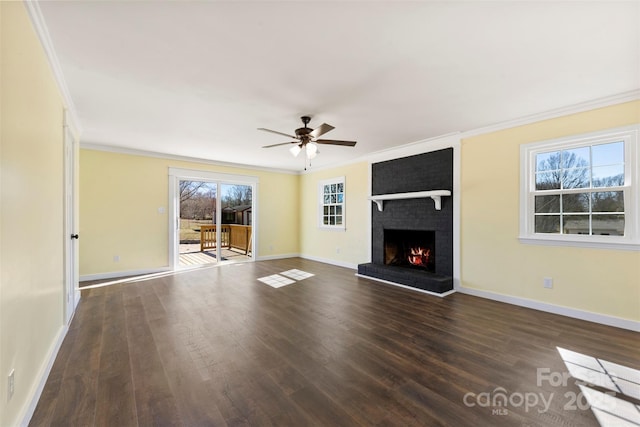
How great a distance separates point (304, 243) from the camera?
7652 mm

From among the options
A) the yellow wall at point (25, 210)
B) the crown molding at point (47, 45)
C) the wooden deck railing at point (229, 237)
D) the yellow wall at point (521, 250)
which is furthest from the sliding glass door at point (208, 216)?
the yellow wall at point (521, 250)

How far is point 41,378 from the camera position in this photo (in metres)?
1.88

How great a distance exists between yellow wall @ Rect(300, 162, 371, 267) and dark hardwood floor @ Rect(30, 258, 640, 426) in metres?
2.25

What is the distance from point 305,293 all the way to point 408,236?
7.83 feet

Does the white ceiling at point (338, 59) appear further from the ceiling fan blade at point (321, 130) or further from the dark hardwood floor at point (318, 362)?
the dark hardwood floor at point (318, 362)

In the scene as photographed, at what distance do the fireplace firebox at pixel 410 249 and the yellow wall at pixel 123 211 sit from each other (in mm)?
4488

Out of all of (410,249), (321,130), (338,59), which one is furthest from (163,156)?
(410,249)

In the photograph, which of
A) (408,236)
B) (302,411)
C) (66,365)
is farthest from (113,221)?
(408,236)

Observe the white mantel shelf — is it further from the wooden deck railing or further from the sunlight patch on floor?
the wooden deck railing

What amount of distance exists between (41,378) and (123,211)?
3984mm

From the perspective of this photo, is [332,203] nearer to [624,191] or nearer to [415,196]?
[415,196]

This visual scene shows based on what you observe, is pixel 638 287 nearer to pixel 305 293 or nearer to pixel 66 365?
pixel 305 293

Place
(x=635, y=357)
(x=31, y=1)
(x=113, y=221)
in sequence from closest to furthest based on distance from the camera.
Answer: (x=31, y=1)
(x=635, y=357)
(x=113, y=221)

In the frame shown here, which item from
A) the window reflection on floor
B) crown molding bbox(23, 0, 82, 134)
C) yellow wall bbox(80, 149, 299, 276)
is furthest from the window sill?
yellow wall bbox(80, 149, 299, 276)
